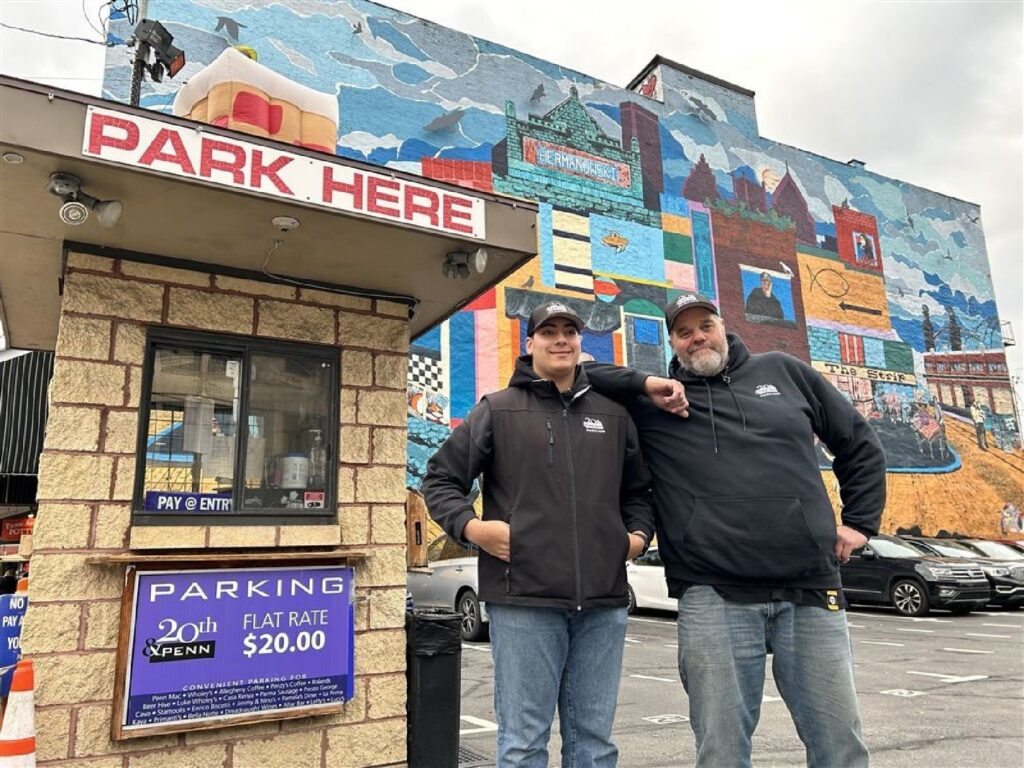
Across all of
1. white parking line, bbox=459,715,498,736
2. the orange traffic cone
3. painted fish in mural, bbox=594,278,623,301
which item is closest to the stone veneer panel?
the orange traffic cone

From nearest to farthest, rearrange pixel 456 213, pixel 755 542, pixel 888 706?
pixel 755 542
pixel 456 213
pixel 888 706

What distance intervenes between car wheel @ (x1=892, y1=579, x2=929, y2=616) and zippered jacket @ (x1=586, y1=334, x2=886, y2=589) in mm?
12508

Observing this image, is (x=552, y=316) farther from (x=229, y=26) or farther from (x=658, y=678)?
(x=229, y=26)

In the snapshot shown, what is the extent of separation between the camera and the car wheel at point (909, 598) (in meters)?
13.4

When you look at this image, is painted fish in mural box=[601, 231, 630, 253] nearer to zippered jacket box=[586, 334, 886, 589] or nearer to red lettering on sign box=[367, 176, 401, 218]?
red lettering on sign box=[367, 176, 401, 218]

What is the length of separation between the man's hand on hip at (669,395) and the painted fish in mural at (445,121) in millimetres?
16137

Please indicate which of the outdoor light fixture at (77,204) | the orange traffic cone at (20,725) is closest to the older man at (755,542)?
the outdoor light fixture at (77,204)

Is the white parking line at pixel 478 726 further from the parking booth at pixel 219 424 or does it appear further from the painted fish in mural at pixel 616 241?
the painted fish in mural at pixel 616 241

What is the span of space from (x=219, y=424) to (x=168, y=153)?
5.42 ft

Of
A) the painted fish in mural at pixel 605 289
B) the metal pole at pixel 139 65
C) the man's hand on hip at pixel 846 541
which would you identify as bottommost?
the man's hand on hip at pixel 846 541

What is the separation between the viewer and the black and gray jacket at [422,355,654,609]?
2691mm

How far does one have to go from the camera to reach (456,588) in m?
10.9

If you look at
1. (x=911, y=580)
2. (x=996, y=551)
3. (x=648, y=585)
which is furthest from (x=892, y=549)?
(x=648, y=585)

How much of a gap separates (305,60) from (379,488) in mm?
14635
